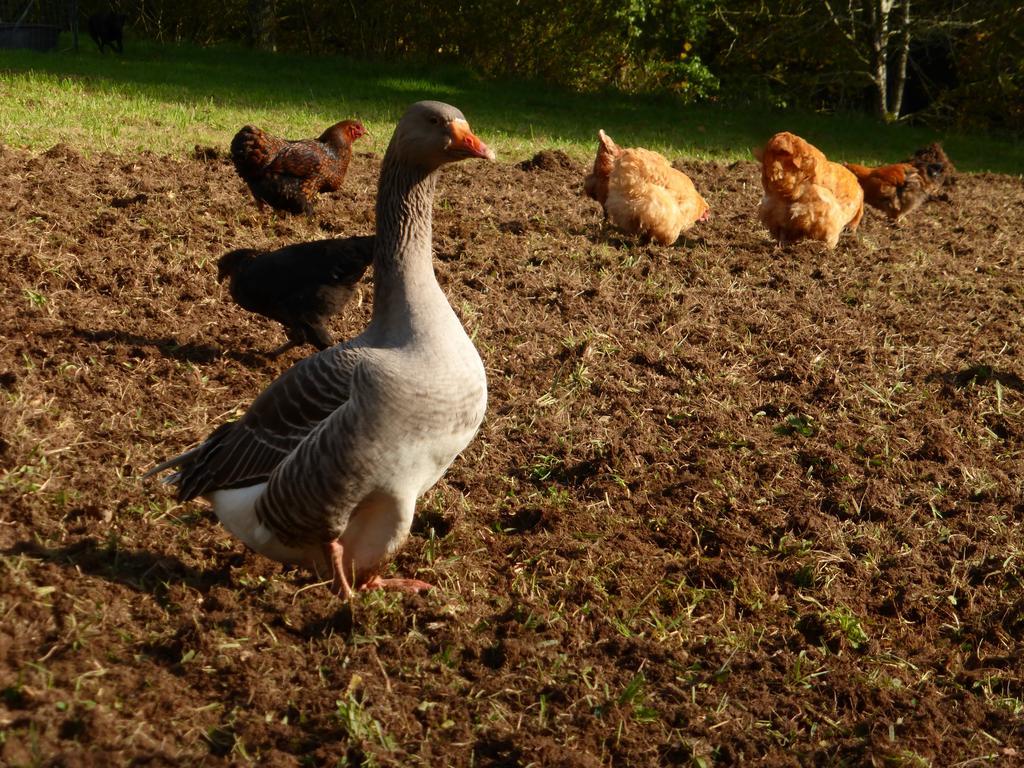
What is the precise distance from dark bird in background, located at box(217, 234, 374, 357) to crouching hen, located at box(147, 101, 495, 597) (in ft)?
5.66

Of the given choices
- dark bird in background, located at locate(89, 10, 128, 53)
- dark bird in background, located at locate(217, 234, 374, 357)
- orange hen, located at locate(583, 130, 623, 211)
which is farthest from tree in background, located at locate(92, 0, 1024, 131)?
dark bird in background, located at locate(217, 234, 374, 357)

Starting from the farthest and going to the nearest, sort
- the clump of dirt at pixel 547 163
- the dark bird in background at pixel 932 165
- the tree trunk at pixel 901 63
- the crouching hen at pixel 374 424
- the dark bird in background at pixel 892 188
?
1. the tree trunk at pixel 901 63
2. the clump of dirt at pixel 547 163
3. the dark bird in background at pixel 932 165
4. the dark bird in background at pixel 892 188
5. the crouching hen at pixel 374 424

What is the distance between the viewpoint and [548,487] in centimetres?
499

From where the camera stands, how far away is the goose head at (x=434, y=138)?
12.3 feet

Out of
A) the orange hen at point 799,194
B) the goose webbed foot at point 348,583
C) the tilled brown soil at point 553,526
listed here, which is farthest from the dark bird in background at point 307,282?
the orange hen at point 799,194

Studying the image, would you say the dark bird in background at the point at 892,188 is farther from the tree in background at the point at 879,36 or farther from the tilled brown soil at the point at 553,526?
the tree in background at the point at 879,36

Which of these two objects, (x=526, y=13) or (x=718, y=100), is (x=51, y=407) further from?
(x=718, y=100)

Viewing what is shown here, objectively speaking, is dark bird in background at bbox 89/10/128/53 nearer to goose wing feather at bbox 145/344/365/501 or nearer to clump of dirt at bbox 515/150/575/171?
clump of dirt at bbox 515/150/575/171

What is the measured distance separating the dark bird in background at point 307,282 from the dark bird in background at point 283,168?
203 cm

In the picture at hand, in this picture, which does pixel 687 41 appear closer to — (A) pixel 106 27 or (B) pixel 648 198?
(A) pixel 106 27

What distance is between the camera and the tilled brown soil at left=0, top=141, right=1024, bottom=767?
133 inches

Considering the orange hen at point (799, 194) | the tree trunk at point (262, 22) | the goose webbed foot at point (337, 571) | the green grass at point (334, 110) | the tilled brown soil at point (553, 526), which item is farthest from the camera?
the tree trunk at point (262, 22)

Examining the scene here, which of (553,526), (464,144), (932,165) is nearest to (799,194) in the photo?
(932,165)

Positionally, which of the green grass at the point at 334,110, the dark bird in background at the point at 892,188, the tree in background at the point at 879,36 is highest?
the tree in background at the point at 879,36
